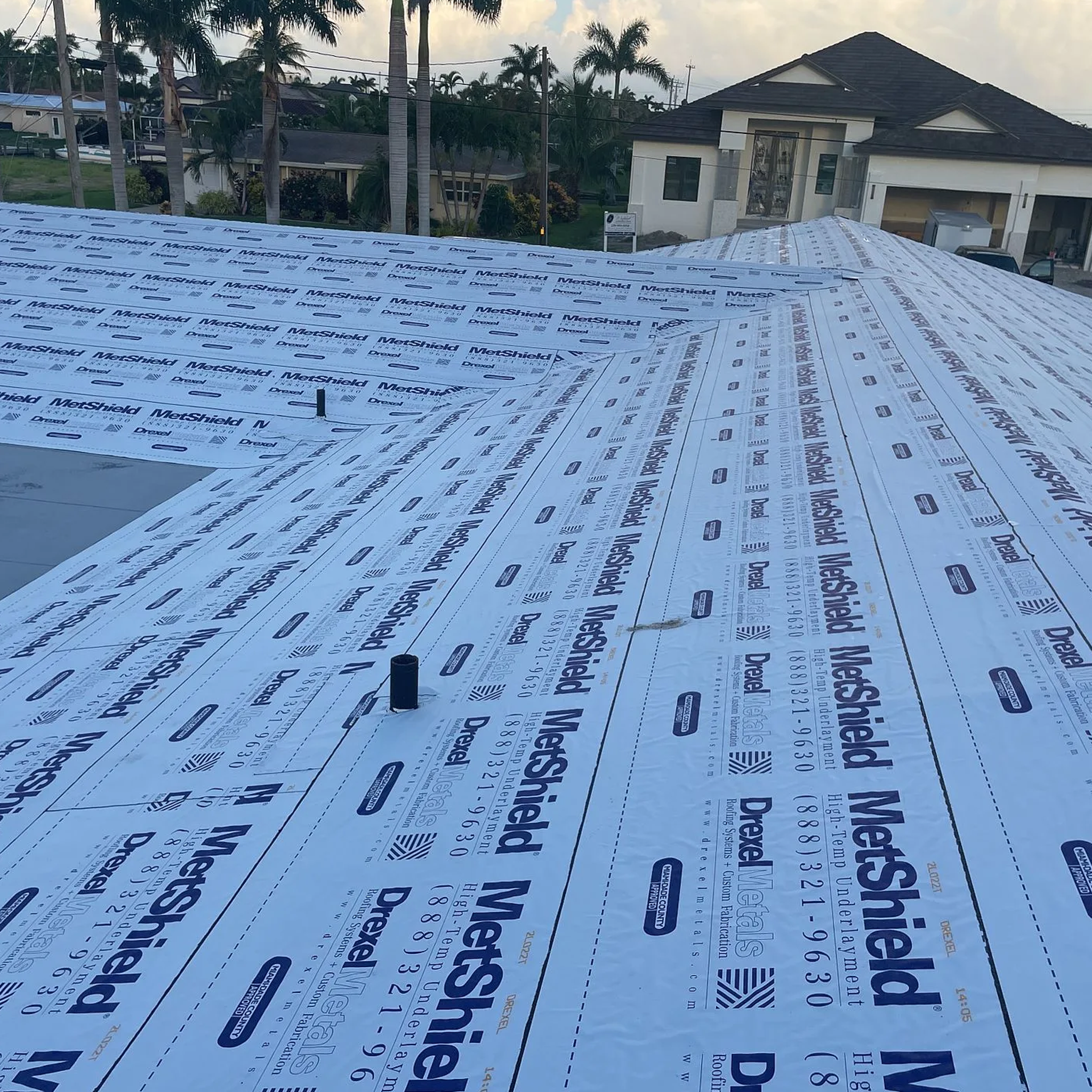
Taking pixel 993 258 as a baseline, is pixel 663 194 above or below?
above

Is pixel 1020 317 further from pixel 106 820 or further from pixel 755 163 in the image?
pixel 755 163

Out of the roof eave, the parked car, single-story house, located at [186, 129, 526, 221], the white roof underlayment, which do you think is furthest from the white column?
the white roof underlayment

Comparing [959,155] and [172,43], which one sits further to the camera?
[959,155]

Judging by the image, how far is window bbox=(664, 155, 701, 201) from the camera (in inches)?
1057

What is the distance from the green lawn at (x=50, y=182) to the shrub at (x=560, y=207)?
49.4 ft

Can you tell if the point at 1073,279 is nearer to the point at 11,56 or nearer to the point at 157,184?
the point at 157,184

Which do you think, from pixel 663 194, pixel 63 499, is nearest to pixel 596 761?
pixel 63 499

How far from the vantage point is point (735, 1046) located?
2.25 metres

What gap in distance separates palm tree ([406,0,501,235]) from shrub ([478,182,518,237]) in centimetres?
1046

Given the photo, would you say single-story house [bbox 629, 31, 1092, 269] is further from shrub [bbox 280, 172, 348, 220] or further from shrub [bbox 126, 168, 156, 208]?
shrub [bbox 126, 168, 156, 208]

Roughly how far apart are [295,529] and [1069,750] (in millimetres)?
4979

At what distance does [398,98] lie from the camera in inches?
712

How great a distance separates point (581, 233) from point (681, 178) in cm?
539

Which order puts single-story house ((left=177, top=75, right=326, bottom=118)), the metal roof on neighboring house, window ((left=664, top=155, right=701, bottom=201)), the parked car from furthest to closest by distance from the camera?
1. the metal roof on neighboring house
2. single-story house ((left=177, top=75, right=326, bottom=118))
3. window ((left=664, top=155, right=701, bottom=201))
4. the parked car
